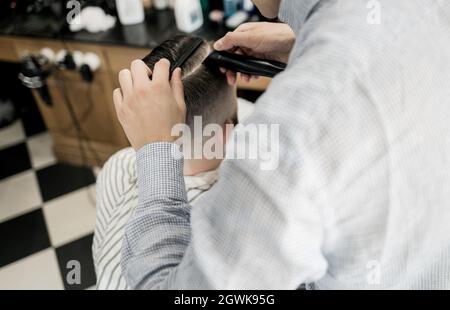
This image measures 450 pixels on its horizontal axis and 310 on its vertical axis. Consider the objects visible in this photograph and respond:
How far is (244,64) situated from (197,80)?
0.42 ft

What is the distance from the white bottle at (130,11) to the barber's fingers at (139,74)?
1129mm

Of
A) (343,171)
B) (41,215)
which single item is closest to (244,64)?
(343,171)

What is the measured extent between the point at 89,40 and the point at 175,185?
4.38ft

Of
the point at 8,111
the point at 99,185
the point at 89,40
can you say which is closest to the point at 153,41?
the point at 89,40

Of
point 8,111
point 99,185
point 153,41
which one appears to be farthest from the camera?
point 8,111

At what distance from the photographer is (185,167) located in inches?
53.7

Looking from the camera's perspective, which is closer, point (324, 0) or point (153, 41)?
point (324, 0)

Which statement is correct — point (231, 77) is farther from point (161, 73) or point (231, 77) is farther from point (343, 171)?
point (343, 171)

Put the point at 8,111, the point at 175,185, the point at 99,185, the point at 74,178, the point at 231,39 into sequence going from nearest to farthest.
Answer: the point at 175,185 < the point at 231,39 < the point at 99,185 < the point at 74,178 < the point at 8,111

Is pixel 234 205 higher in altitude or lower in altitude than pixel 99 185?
higher

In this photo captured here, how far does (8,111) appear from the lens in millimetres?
2998

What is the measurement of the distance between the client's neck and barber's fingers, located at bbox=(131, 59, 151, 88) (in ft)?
1.39

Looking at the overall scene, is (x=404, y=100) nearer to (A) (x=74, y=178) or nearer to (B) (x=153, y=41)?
(B) (x=153, y=41)

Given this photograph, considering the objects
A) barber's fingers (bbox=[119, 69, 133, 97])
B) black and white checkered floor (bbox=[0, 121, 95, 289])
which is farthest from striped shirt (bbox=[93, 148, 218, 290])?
black and white checkered floor (bbox=[0, 121, 95, 289])
